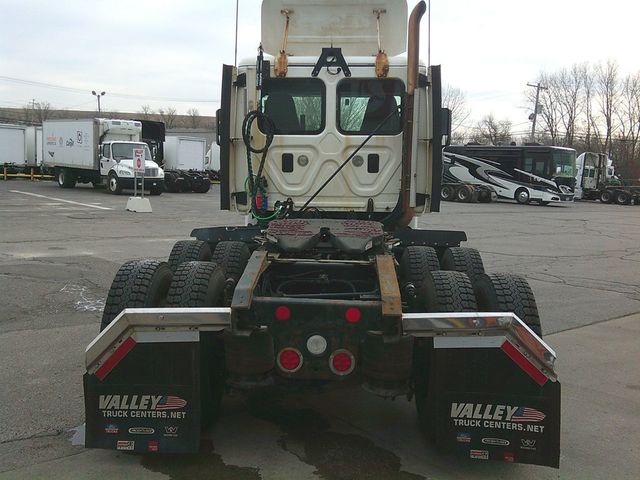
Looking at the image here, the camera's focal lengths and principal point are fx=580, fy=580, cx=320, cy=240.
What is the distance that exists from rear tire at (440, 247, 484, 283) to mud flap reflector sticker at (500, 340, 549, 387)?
5.32ft

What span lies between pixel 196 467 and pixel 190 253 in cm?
194

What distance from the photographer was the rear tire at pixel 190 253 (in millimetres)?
4758

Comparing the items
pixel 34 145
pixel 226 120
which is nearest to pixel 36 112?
pixel 34 145

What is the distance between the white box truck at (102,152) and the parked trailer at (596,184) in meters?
29.3

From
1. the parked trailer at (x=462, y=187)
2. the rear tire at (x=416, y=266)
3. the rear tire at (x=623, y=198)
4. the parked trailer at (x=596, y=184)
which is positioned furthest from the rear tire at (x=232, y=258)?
the rear tire at (x=623, y=198)

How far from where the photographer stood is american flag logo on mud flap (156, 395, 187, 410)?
10.4 ft

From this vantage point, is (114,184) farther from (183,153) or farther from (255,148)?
(255,148)

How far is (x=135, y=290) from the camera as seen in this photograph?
11.6 feet

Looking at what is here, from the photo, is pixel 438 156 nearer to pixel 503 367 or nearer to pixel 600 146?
pixel 503 367

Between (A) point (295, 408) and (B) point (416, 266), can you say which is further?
(B) point (416, 266)

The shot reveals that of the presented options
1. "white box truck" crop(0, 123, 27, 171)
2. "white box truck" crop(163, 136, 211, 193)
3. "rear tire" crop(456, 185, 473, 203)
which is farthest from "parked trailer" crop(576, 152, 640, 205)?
"white box truck" crop(0, 123, 27, 171)

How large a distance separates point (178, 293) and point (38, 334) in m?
3.10

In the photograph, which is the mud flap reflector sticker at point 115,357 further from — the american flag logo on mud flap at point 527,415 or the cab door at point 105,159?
the cab door at point 105,159

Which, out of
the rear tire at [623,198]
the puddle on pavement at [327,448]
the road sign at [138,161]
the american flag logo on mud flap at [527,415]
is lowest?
the puddle on pavement at [327,448]
